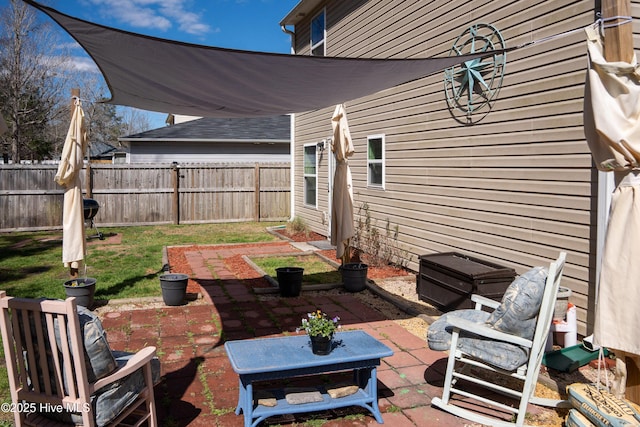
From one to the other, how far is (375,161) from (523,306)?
5967mm

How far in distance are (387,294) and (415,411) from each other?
302cm

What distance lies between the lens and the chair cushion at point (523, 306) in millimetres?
3127

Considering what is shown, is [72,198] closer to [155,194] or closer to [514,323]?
[514,323]

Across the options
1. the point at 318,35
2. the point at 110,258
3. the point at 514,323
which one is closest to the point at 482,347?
the point at 514,323

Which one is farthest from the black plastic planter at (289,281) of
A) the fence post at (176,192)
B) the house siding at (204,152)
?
the house siding at (204,152)

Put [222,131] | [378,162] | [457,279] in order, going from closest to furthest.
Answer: [457,279]
[378,162]
[222,131]

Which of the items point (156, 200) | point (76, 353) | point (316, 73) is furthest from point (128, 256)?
point (76, 353)

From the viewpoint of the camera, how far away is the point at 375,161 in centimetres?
888

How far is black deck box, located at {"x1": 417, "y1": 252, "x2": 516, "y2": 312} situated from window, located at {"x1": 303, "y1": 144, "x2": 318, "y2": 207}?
20.4ft

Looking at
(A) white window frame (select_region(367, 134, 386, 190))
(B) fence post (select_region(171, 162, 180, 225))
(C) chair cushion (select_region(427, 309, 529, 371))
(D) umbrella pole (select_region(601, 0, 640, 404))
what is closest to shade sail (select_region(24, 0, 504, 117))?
(D) umbrella pole (select_region(601, 0, 640, 404))

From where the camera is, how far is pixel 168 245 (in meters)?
10.4

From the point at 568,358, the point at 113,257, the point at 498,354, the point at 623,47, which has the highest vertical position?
the point at 623,47

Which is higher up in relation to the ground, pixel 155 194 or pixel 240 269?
pixel 155 194

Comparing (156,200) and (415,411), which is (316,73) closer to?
(415,411)
